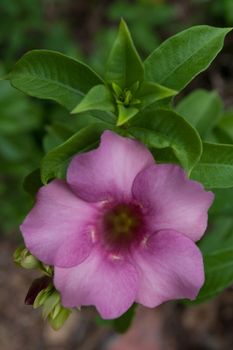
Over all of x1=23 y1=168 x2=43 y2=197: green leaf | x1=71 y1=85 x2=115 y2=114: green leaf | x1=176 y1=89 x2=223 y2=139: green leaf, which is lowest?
x1=176 y1=89 x2=223 y2=139: green leaf

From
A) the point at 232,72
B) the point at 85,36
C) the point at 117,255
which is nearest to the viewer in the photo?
the point at 117,255

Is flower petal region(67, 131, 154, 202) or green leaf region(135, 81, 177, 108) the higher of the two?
green leaf region(135, 81, 177, 108)

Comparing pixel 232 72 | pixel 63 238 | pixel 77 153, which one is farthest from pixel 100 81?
pixel 232 72

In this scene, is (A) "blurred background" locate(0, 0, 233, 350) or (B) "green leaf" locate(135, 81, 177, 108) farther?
(A) "blurred background" locate(0, 0, 233, 350)

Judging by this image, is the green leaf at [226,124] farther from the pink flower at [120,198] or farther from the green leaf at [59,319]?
the green leaf at [59,319]

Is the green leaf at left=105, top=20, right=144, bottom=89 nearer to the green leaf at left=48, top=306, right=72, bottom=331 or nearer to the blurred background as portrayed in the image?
the green leaf at left=48, top=306, right=72, bottom=331

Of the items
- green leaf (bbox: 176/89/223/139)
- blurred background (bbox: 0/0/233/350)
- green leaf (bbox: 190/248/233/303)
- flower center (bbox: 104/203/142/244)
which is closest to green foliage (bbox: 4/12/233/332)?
flower center (bbox: 104/203/142/244)

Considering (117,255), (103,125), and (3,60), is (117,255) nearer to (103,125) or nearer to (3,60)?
(103,125)

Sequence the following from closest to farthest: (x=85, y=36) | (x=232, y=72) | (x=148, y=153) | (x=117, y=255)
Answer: (x=148, y=153) < (x=117, y=255) < (x=232, y=72) < (x=85, y=36)
